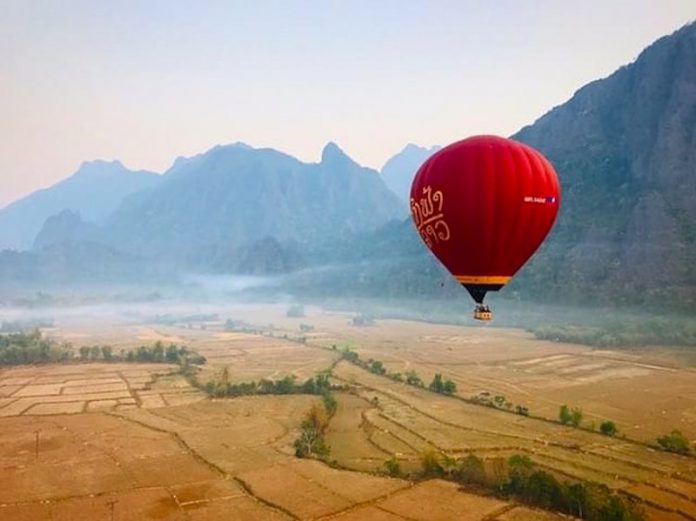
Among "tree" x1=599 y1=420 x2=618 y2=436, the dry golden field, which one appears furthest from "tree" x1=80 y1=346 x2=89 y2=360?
"tree" x1=599 y1=420 x2=618 y2=436

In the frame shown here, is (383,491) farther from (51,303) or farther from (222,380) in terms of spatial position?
(51,303)

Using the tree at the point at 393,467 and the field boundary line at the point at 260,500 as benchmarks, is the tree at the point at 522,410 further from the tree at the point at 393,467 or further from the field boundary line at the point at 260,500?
the field boundary line at the point at 260,500

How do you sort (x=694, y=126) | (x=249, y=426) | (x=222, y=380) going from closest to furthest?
(x=249, y=426) → (x=222, y=380) → (x=694, y=126)

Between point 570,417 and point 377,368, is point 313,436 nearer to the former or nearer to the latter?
point 570,417

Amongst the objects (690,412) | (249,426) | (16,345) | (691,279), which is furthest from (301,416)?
(691,279)

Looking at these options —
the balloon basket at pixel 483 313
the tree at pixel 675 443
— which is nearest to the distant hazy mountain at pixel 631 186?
the tree at pixel 675 443

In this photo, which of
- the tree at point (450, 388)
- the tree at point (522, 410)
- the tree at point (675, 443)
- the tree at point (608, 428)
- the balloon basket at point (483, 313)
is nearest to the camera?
the balloon basket at point (483, 313)
